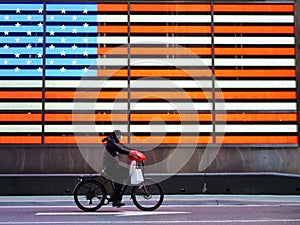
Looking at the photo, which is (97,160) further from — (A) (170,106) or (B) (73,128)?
(A) (170,106)

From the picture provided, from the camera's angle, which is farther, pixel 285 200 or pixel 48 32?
pixel 48 32

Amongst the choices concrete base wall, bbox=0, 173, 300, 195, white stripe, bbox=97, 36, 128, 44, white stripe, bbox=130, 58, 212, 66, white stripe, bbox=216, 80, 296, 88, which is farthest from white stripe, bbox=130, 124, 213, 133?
white stripe, bbox=97, 36, 128, 44

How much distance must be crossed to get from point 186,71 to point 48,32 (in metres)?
4.82

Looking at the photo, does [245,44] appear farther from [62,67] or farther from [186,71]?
[62,67]

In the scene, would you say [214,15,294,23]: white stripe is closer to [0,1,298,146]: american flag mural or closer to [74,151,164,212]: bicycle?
[0,1,298,146]: american flag mural

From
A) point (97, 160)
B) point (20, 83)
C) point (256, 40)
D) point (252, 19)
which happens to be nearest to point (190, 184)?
point (97, 160)

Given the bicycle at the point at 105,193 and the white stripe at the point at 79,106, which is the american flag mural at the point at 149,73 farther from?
the bicycle at the point at 105,193

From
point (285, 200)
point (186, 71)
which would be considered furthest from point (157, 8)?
point (285, 200)

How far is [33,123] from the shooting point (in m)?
14.9

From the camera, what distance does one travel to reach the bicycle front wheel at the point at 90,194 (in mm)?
10289

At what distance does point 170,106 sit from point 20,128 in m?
4.97

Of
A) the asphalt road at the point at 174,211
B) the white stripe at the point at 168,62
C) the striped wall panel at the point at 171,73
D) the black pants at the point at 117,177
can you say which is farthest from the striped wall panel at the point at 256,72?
the black pants at the point at 117,177

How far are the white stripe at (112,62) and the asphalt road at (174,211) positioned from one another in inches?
179

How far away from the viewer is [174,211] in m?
10.3
